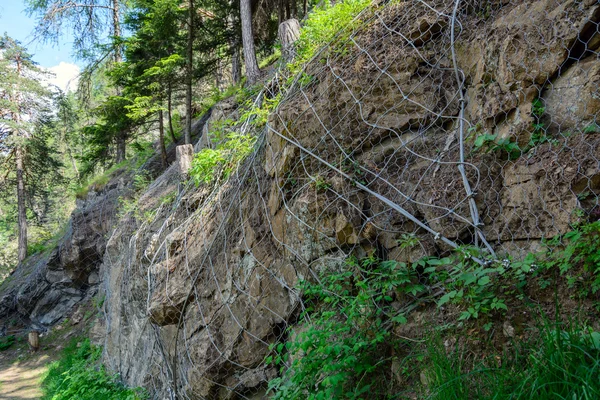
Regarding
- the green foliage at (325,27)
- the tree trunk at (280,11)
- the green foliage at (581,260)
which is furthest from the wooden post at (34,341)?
the green foliage at (581,260)

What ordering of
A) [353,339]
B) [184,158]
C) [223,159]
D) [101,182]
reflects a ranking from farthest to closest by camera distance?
1. [101,182]
2. [184,158]
3. [223,159]
4. [353,339]

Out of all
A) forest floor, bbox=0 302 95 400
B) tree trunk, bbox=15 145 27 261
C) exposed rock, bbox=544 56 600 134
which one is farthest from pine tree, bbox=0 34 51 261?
exposed rock, bbox=544 56 600 134

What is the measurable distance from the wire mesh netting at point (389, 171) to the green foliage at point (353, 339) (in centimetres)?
19

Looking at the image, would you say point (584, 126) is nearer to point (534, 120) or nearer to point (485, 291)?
point (534, 120)

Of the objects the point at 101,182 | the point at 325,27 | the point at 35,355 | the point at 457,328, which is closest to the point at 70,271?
the point at 35,355

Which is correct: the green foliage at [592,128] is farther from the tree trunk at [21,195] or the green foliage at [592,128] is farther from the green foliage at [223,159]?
the tree trunk at [21,195]

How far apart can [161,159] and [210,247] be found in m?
7.81

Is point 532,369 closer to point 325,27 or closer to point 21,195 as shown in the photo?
point 325,27

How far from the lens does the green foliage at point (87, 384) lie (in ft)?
18.3

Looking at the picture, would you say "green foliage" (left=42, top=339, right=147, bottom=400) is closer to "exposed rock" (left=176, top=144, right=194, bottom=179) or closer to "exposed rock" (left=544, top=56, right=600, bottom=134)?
"exposed rock" (left=176, top=144, right=194, bottom=179)

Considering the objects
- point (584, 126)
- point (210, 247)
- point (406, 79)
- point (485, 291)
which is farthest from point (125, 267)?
point (584, 126)

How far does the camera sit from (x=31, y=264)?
15.3m

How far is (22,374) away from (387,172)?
438 inches

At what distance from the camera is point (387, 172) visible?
2.67 m
